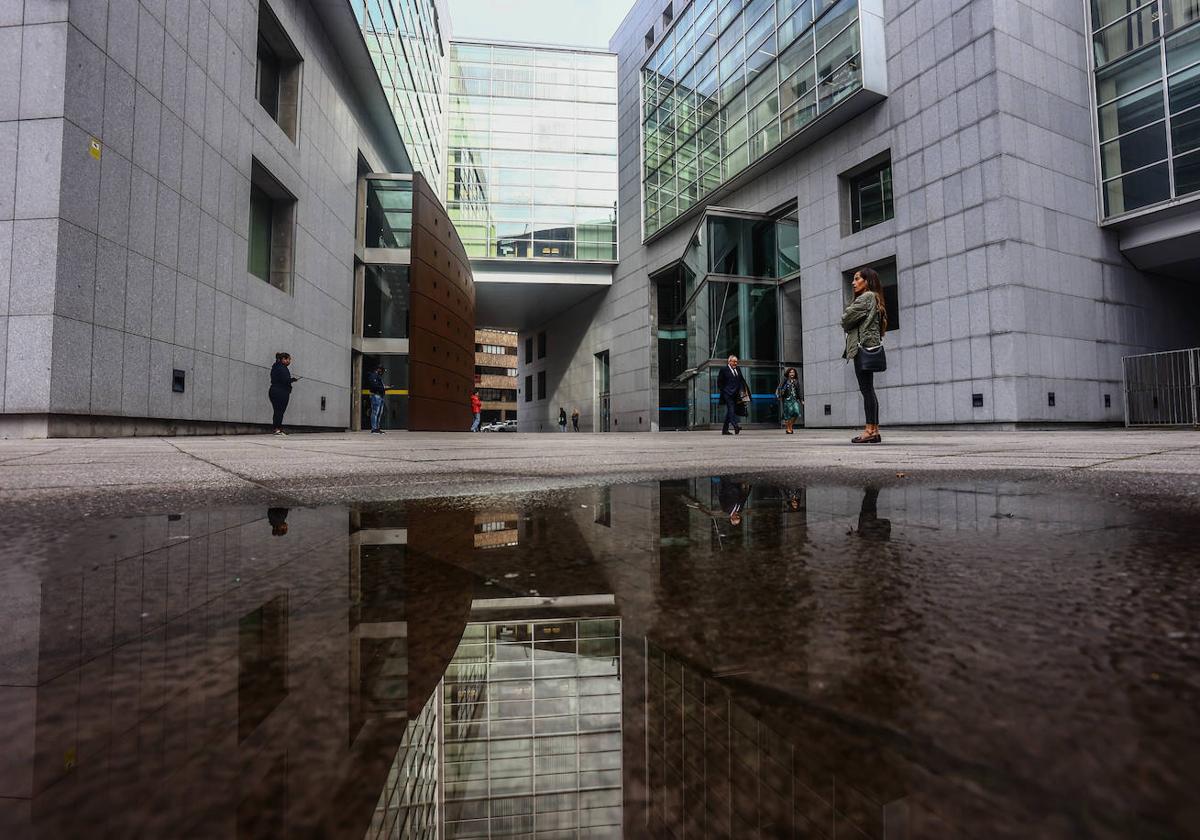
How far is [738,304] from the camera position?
20.0m

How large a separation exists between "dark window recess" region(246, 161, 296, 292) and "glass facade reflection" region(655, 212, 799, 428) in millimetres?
11748

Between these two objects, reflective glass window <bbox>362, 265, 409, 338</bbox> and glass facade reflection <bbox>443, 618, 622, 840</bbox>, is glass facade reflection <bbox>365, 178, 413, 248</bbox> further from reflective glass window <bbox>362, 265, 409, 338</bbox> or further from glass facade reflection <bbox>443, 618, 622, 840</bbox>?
glass facade reflection <bbox>443, 618, 622, 840</bbox>

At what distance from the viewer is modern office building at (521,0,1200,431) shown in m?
14.1

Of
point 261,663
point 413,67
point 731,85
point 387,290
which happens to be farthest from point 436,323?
point 261,663

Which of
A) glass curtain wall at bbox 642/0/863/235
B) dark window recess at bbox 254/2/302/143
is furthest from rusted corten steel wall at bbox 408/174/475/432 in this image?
glass curtain wall at bbox 642/0/863/235

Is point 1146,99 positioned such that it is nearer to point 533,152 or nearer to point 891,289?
point 891,289

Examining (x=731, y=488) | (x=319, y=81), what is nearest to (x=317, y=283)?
(x=319, y=81)

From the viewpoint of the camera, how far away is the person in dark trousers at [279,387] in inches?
487

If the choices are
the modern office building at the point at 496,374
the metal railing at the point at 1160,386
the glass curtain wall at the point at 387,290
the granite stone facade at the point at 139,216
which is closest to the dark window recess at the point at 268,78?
the granite stone facade at the point at 139,216

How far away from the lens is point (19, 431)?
7.59 metres

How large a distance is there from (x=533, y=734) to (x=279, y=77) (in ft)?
Result: 58.3

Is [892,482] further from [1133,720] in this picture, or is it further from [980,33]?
[980,33]

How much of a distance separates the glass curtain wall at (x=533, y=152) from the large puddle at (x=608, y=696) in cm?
2925

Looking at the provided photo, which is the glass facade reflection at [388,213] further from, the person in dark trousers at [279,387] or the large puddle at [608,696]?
the large puddle at [608,696]
